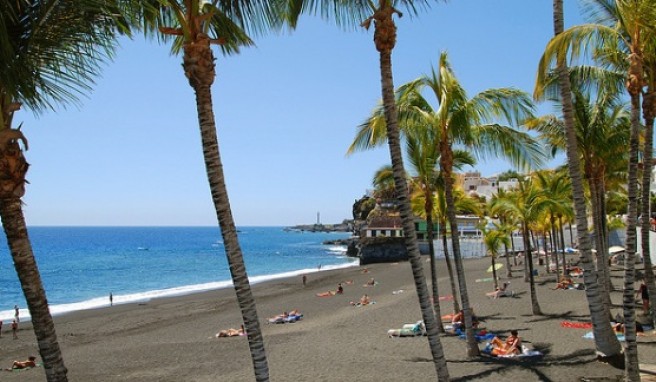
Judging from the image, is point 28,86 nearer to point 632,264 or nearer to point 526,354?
point 632,264

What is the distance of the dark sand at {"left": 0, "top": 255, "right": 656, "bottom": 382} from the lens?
1333 centimetres

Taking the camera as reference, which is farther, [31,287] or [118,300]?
[118,300]

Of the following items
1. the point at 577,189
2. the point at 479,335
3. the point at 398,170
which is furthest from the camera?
the point at 479,335

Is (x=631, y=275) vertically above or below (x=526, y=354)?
above

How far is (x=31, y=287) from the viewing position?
18.6 feet

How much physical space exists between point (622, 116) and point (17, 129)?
15410 mm

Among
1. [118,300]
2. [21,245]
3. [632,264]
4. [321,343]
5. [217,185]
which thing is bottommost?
[118,300]

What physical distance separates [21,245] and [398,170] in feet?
15.8

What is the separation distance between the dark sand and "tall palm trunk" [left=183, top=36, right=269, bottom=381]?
7541 mm

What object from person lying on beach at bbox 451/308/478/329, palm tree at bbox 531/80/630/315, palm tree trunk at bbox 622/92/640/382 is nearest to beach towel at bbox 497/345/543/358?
palm tree at bbox 531/80/630/315

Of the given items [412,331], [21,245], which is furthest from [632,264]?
[412,331]

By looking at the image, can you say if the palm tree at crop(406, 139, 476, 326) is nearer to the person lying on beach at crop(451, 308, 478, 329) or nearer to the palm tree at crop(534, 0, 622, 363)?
the person lying on beach at crop(451, 308, 478, 329)

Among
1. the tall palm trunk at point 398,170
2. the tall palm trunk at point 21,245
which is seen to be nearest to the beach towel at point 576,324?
the tall palm trunk at point 398,170

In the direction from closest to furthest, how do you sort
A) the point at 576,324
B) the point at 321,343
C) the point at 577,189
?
the point at 577,189, the point at 576,324, the point at 321,343
